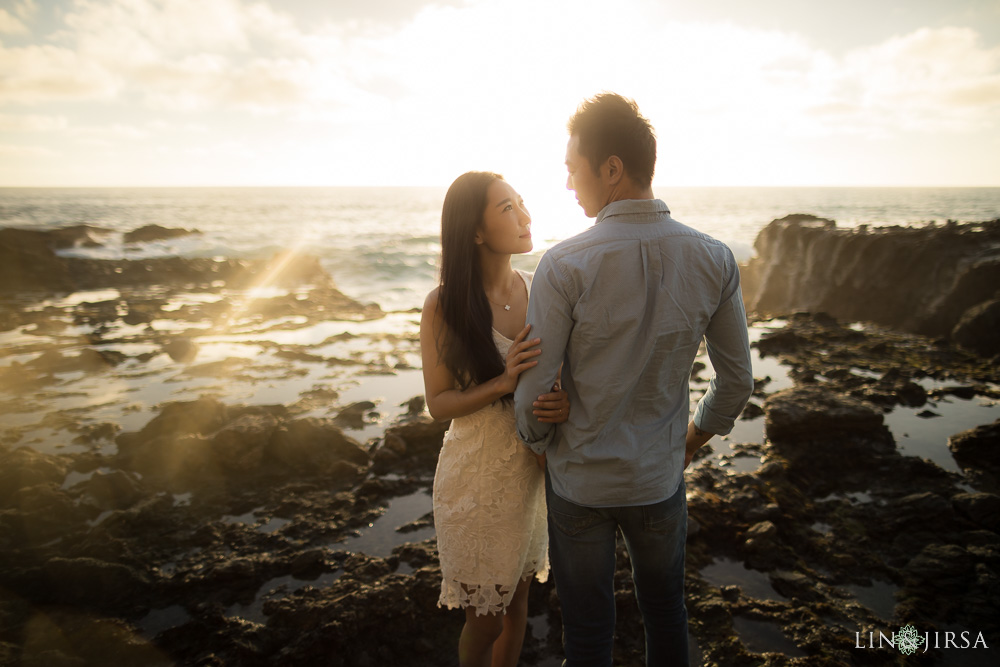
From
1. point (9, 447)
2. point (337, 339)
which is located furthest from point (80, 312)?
point (9, 447)

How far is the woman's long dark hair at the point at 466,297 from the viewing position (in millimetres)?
2197

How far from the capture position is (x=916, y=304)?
9.78m

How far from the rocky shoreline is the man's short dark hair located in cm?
268

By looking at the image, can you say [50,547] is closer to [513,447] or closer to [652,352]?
[513,447]

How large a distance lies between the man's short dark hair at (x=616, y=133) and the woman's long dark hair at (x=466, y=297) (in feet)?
1.90

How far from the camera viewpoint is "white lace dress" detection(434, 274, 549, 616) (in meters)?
2.25

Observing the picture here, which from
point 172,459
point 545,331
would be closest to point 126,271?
point 172,459

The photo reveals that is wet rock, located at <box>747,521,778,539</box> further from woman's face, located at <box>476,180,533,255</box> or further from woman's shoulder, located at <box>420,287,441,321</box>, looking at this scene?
woman's shoulder, located at <box>420,287,441,321</box>

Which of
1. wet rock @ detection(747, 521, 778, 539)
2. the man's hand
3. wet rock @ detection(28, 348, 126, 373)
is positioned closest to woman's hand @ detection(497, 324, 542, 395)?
the man's hand

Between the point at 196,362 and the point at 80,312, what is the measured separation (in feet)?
20.9

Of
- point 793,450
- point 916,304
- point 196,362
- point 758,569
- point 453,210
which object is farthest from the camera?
point 916,304

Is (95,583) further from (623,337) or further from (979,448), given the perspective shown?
(979,448)

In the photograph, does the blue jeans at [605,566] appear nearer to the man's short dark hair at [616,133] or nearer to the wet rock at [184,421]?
the man's short dark hair at [616,133]

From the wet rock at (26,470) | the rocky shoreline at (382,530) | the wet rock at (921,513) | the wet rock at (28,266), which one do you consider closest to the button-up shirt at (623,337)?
the rocky shoreline at (382,530)
